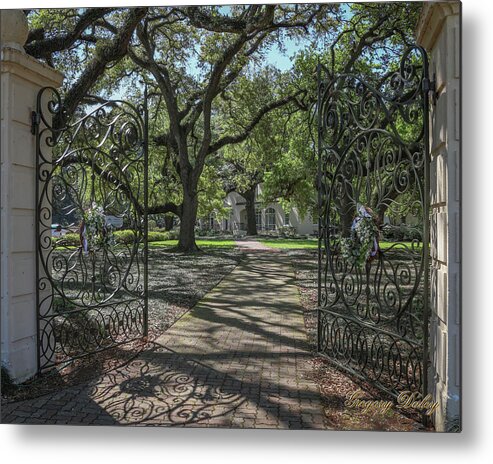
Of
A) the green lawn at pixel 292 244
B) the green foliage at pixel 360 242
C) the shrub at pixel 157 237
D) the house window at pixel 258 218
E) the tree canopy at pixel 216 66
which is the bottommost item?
the green lawn at pixel 292 244

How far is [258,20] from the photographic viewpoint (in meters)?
7.92

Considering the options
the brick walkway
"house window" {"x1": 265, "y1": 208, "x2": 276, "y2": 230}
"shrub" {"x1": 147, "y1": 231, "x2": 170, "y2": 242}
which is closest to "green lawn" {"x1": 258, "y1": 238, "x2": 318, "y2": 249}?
"shrub" {"x1": 147, "y1": 231, "x2": 170, "y2": 242}

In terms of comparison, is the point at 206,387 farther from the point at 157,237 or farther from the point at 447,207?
the point at 157,237

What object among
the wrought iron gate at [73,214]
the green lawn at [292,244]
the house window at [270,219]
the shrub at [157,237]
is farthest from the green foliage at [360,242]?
the house window at [270,219]

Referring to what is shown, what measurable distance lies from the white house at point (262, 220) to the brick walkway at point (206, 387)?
31980 millimetres

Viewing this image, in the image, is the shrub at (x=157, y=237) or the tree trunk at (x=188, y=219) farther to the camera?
the shrub at (x=157, y=237)

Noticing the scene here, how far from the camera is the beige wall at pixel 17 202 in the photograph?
3.46m

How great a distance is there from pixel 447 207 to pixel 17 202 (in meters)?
3.33

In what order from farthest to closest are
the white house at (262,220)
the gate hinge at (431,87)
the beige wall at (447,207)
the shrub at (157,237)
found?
the white house at (262,220) < the shrub at (157,237) < the gate hinge at (431,87) < the beige wall at (447,207)

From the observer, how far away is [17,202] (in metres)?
3.56

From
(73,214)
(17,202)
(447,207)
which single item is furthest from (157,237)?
(447,207)
